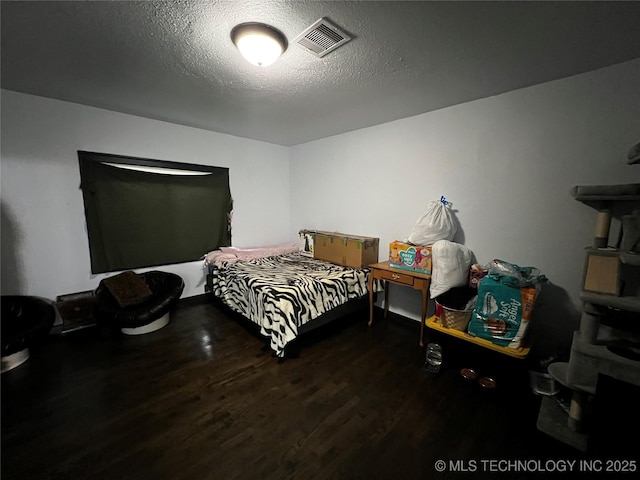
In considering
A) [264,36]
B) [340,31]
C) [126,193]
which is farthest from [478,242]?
[126,193]

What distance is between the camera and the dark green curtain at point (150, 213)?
2820 mm

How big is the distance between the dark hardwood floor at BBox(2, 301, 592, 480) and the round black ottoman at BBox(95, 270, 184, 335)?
7.8 inches

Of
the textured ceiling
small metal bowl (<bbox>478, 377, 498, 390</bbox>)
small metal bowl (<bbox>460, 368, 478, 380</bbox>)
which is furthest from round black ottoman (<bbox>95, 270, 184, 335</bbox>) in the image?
small metal bowl (<bbox>478, 377, 498, 390</bbox>)

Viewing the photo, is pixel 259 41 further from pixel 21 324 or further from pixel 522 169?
pixel 21 324

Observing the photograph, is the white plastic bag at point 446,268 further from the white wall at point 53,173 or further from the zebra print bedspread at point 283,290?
the white wall at point 53,173

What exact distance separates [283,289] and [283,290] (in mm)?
17

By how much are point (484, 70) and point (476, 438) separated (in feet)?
8.26

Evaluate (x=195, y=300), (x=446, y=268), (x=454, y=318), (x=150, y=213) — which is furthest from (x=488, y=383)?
(x=150, y=213)

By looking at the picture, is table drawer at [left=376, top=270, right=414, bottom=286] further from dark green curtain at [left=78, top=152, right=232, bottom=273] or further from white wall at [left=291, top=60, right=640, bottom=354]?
dark green curtain at [left=78, top=152, right=232, bottom=273]

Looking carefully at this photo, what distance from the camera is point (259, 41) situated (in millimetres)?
1478

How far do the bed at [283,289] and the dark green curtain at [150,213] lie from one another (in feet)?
1.38

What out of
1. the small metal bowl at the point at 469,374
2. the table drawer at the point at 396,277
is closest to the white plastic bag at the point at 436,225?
the table drawer at the point at 396,277

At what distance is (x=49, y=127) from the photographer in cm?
252

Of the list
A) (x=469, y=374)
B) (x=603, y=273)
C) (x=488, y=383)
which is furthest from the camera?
(x=469, y=374)
